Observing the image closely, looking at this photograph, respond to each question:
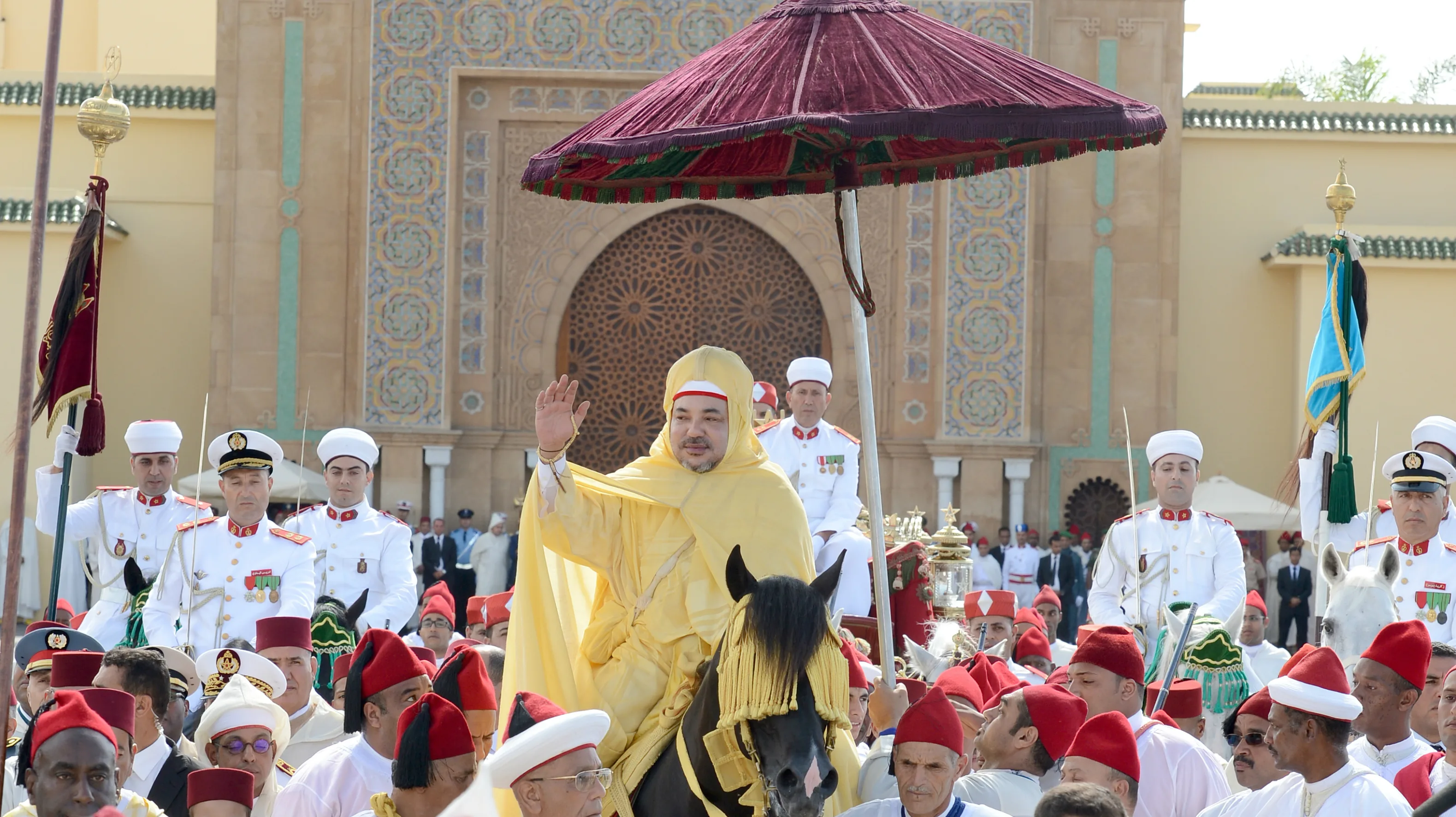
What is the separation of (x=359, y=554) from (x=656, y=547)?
4.87 m

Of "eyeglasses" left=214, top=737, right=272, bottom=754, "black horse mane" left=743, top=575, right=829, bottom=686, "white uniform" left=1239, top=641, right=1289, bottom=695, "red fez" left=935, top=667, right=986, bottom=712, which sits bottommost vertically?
"white uniform" left=1239, top=641, right=1289, bottom=695

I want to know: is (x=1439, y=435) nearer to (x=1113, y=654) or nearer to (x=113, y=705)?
(x=1113, y=654)

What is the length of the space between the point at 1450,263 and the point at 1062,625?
6277mm

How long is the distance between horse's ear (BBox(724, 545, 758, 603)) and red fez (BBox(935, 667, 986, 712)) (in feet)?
5.56

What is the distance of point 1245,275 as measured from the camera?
21.1m

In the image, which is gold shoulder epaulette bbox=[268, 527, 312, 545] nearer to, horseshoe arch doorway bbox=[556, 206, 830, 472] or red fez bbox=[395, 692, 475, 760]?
red fez bbox=[395, 692, 475, 760]

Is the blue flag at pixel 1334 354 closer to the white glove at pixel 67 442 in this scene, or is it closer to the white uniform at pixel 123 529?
the white uniform at pixel 123 529

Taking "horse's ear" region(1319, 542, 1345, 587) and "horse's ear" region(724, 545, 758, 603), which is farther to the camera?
"horse's ear" region(1319, 542, 1345, 587)

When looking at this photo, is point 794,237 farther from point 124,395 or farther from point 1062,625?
point 124,395

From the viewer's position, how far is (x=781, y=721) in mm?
4254

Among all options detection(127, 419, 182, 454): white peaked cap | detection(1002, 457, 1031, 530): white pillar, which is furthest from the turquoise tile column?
detection(127, 419, 182, 454): white peaked cap

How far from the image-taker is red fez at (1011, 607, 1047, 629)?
34.4ft

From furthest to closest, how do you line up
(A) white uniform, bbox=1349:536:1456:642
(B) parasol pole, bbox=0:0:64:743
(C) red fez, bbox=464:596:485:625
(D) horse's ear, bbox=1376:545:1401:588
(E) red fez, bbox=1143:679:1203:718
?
(C) red fez, bbox=464:596:485:625 → (A) white uniform, bbox=1349:536:1456:642 → (D) horse's ear, bbox=1376:545:1401:588 → (E) red fez, bbox=1143:679:1203:718 → (B) parasol pole, bbox=0:0:64:743

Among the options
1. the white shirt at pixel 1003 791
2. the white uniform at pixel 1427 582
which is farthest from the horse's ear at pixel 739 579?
the white uniform at pixel 1427 582
